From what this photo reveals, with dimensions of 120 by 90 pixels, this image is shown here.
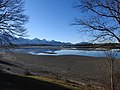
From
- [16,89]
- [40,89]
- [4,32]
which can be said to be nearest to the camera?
[16,89]

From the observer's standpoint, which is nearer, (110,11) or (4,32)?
(110,11)

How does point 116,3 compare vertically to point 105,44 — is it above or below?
above

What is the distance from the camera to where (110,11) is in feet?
39.9

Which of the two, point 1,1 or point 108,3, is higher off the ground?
point 1,1

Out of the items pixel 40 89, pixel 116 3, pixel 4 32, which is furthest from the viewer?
pixel 4 32

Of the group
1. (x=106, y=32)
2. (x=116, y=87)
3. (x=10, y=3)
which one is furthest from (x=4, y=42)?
(x=106, y=32)

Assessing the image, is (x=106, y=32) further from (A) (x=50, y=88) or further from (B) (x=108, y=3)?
(A) (x=50, y=88)

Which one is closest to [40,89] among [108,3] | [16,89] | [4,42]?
[16,89]

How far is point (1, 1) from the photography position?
21.7 metres

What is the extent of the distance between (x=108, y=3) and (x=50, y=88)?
10175mm

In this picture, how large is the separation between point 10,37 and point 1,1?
3.15m

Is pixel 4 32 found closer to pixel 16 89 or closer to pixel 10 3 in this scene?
pixel 10 3

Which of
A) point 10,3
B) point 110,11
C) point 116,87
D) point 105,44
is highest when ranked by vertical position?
point 10,3

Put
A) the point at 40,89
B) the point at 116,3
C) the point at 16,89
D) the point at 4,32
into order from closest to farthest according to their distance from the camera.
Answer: the point at 116,3, the point at 16,89, the point at 40,89, the point at 4,32
